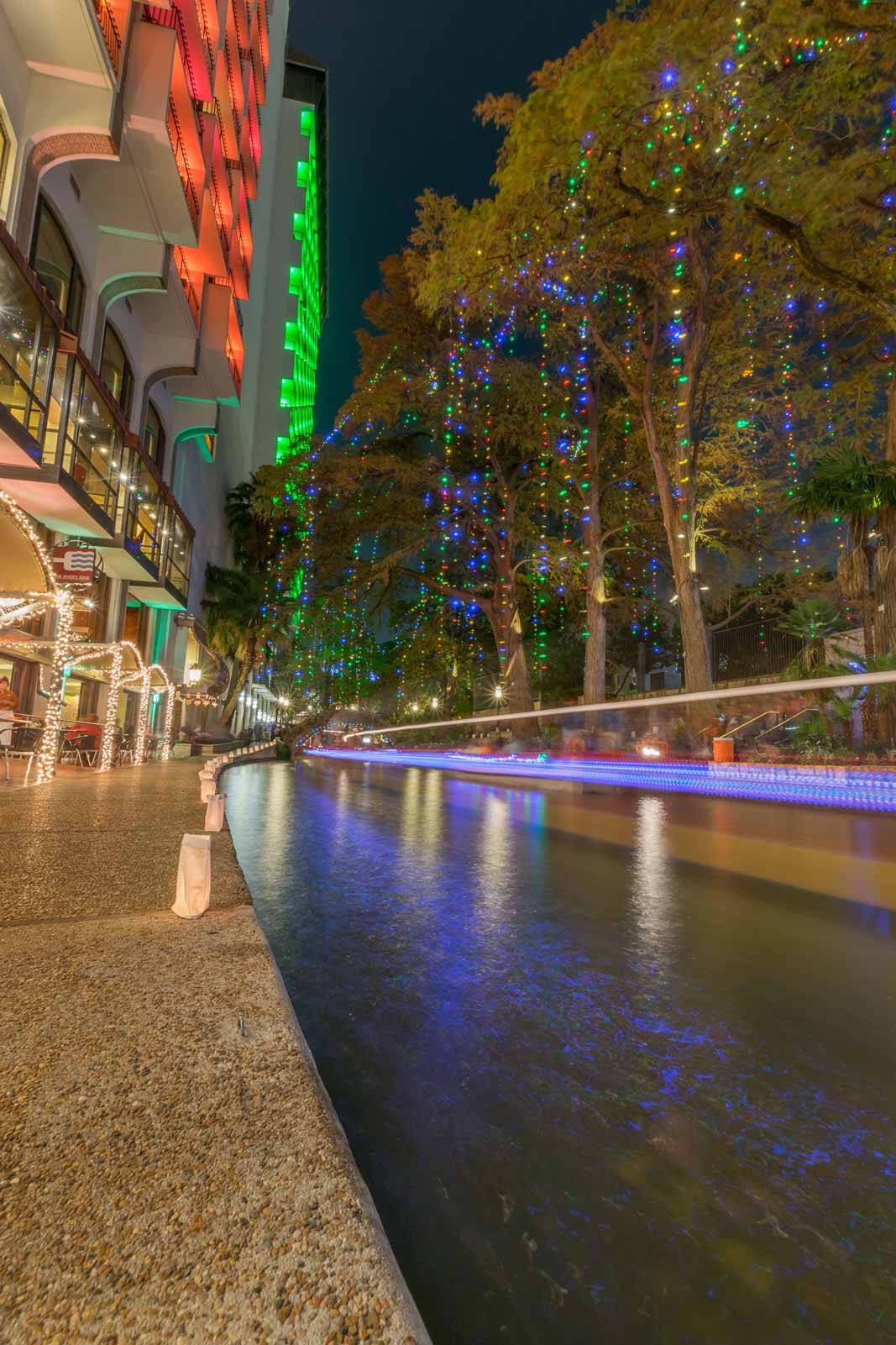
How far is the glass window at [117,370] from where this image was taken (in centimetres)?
1591

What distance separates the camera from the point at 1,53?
928 cm

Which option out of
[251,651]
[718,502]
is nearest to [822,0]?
[718,502]

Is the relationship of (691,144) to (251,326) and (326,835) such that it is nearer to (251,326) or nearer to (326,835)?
(326,835)

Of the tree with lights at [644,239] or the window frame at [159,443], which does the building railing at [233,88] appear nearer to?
the tree with lights at [644,239]

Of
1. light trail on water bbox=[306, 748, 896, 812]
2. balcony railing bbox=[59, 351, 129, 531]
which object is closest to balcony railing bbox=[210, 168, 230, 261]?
balcony railing bbox=[59, 351, 129, 531]

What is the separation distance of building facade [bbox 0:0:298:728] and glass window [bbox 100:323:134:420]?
0.21 ft

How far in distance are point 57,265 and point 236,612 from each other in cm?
1849

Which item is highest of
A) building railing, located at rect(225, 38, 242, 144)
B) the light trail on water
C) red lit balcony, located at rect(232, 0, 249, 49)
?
red lit balcony, located at rect(232, 0, 249, 49)

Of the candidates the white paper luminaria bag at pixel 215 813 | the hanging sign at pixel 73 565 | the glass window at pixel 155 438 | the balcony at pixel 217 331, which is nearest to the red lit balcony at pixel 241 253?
the balcony at pixel 217 331

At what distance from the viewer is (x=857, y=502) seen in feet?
36.9

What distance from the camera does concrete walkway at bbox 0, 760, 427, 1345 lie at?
87 centimetres

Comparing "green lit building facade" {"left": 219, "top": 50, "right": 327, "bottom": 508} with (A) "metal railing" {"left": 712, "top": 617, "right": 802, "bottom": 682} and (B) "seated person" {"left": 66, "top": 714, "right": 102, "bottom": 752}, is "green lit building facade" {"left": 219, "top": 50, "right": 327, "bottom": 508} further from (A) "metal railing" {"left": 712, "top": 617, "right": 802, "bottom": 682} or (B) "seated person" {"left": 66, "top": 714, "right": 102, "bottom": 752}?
(A) "metal railing" {"left": 712, "top": 617, "right": 802, "bottom": 682}

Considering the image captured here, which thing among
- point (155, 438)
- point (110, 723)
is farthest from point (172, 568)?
point (110, 723)

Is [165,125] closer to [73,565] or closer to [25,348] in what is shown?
[25,348]
